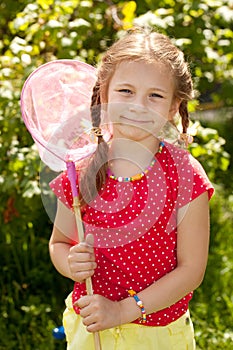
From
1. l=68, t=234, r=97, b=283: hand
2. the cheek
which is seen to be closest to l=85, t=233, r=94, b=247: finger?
l=68, t=234, r=97, b=283: hand

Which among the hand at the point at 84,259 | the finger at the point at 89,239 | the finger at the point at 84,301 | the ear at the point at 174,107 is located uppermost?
the ear at the point at 174,107

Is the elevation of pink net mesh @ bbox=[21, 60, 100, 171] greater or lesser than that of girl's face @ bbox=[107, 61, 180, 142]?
lesser

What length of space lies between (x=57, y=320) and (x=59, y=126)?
1.46 metres

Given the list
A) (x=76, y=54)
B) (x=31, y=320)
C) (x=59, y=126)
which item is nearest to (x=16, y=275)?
(x=31, y=320)

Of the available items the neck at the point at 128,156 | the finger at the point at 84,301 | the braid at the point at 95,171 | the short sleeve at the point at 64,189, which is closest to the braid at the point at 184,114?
the neck at the point at 128,156

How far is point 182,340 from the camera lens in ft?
7.75

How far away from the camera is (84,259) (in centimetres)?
220

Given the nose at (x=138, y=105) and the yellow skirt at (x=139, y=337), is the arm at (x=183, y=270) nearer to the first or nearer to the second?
the yellow skirt at (x=139, y=337)

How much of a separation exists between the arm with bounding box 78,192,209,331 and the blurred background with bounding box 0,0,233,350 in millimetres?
1101

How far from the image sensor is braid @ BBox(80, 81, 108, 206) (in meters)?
2.30

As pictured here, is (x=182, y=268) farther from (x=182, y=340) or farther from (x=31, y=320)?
(x=31, y=320)

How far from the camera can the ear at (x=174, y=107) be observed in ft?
7.56

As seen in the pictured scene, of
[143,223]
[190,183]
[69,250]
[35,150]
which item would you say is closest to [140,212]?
[143,223]

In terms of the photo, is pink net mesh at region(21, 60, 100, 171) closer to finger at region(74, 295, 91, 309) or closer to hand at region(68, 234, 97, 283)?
hand at region(68, 234, 97, 283)
